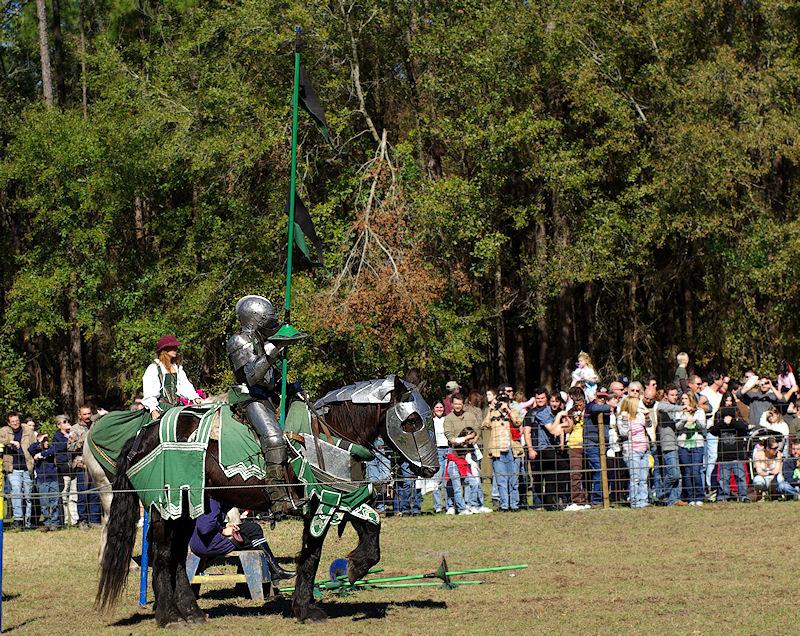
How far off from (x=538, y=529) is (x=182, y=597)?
6768 millimetres

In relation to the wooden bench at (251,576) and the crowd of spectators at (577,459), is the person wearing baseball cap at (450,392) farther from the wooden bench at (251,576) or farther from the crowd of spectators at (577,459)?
the wooden bench at (251,576)

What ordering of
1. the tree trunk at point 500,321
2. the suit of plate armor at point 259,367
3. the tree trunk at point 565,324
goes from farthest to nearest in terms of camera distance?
1. the tree trunk at point 565,324
2. the tree trunk at point 500,321
3. the suit of plate armor at point 259,367

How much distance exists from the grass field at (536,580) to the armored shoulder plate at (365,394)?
174cm

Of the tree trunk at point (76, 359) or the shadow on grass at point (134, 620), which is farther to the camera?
the tree trunk at point (76, 359)

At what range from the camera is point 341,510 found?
10312 mm

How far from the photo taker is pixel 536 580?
12164 mm

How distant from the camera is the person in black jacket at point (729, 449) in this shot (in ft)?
60.1

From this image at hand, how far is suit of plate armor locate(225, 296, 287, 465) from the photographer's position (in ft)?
32.9

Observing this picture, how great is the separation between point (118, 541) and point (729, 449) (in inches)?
421

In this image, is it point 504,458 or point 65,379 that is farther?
point 65,379

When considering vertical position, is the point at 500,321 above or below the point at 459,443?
above

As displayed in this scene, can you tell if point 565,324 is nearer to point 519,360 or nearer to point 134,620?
point 519,360

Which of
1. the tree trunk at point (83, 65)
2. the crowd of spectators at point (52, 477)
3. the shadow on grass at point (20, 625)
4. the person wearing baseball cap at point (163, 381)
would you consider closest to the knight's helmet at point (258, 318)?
the person wearing baseball cap at point (163, 381)

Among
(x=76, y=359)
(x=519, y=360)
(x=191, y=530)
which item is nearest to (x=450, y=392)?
(x=191, y=530)
